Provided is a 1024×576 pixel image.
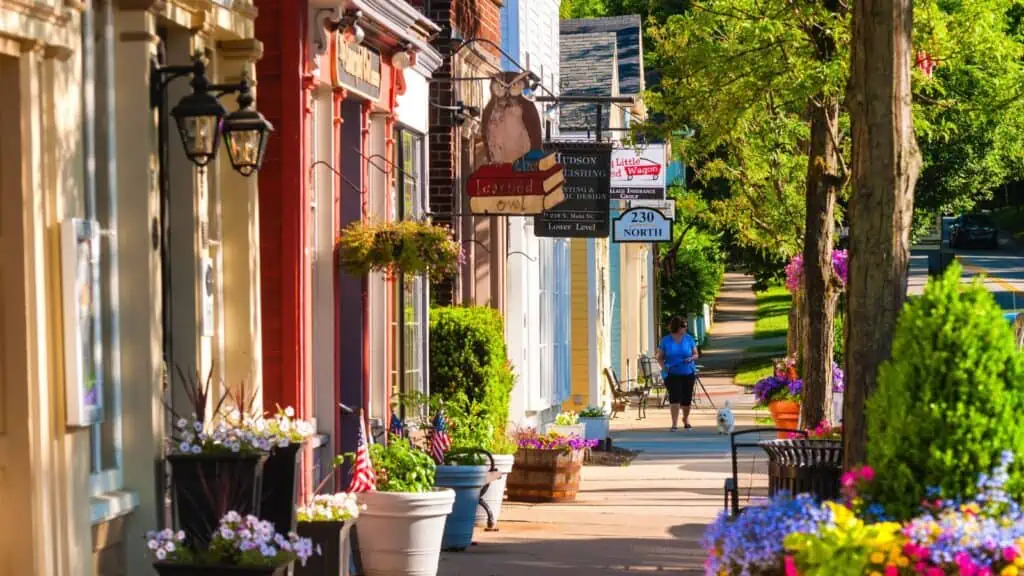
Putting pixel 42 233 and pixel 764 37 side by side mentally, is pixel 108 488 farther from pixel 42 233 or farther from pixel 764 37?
pixel 764 37

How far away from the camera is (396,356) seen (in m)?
15.2

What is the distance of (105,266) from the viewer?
870 centimetres

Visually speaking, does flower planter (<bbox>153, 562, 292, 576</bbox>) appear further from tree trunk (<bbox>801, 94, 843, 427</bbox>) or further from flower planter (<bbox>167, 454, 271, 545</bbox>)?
tree trunk (<bbox>801, 94, 843, 427</bbox>)

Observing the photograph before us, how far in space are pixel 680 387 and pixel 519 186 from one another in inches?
444

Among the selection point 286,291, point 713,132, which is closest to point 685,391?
point 713,132

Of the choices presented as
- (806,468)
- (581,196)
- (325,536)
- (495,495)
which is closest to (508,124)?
(495,495)

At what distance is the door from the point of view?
762 centimetres

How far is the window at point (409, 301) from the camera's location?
597 inches

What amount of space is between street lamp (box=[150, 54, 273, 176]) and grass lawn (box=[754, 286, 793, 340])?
40082 mm

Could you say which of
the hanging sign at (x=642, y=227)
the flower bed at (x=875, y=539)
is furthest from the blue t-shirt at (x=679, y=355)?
the flower bed at (x=875, y=539)

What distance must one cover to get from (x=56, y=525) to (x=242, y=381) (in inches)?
94.2

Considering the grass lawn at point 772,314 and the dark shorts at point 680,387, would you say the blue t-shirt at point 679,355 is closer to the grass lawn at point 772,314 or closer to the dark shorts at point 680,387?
the dark shorts at point 680,387

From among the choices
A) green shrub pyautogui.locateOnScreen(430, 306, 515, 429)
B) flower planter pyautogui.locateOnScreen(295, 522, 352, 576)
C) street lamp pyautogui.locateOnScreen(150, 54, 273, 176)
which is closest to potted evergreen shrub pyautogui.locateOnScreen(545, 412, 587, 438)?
green shrub pyautogui.locateOnScreen(430, 306, 515, 429)

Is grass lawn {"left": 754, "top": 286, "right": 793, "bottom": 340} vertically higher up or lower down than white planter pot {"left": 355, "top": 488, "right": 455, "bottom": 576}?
lower down
